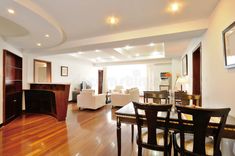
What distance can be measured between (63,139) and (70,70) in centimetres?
572

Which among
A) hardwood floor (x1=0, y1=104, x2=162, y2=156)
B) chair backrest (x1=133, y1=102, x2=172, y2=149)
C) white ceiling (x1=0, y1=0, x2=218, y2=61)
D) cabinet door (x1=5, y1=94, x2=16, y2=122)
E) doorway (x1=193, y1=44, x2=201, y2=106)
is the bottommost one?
hardwood floor (x1=0, y1=104, x2=162, y2=156)

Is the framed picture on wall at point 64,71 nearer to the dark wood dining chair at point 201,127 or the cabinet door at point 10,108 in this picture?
the cabinet door at point 10,108

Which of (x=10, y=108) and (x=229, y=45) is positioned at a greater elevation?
(x=229, y=45)

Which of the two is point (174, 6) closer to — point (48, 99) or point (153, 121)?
point (153, 121)

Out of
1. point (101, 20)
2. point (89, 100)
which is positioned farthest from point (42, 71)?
point (101, 20)

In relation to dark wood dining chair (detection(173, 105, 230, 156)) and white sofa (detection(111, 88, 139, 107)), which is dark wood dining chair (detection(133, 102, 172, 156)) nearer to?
dark wood dining chair (detection(173, 105, 230, 156))

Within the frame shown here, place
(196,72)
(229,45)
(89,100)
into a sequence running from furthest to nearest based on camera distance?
1. (89,100)
2. (196,72)
3. (229,45)

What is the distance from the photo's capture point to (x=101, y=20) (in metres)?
2.68

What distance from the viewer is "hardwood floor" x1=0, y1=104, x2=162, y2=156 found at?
228 centimetres

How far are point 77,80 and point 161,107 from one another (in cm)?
768

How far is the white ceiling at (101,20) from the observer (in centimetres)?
210

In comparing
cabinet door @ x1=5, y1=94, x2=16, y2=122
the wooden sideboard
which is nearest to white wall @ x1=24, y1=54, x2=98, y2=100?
the wooden sideboard

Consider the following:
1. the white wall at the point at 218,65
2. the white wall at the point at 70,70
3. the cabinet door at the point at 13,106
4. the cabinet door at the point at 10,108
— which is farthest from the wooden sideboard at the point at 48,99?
the white wall at the point at 218,65

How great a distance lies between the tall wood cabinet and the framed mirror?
507cm
